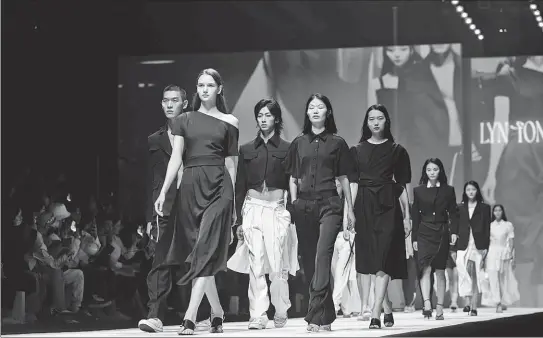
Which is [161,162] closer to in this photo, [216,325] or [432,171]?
[216,325]

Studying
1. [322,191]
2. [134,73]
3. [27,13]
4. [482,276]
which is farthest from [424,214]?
[134,73]

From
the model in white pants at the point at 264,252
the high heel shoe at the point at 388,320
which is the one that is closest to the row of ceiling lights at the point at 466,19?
the model in white pants at the point at 264,252

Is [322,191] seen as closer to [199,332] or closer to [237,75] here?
[199,332]

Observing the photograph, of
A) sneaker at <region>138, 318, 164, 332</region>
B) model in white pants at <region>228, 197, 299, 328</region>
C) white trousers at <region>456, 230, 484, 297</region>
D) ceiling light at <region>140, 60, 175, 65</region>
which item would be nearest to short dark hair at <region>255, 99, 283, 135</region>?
model in white pants at <region>228, 197, 299, 328</region>

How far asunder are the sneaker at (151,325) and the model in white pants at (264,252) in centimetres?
108

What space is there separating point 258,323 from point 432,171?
9.93 ft

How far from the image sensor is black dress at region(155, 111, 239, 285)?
22.6 ft

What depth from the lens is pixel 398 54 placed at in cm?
1519

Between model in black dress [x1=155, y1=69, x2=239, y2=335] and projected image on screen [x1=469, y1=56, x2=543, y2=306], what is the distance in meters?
9.17

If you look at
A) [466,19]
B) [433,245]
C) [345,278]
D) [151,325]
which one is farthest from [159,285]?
[466,19]

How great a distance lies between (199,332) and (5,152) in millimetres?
6032

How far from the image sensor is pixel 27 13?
12.9 meters

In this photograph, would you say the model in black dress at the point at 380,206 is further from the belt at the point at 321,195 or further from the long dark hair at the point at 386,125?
the belt at the point at 321,195

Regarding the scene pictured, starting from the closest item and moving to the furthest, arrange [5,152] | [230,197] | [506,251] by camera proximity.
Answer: [230,197] → [5,152] → [506,251]
